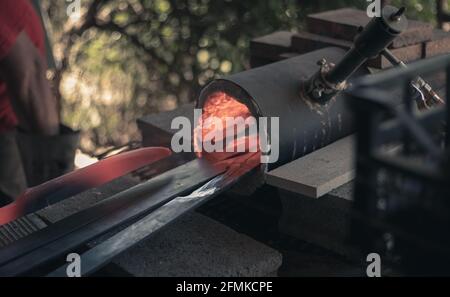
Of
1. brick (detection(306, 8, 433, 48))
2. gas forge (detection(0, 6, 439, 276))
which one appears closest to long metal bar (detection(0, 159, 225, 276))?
gas forge (detection(0, 6, 439, 276))

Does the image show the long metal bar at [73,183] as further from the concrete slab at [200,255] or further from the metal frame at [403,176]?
the metal frame at [403,176]

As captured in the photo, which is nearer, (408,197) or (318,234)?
(408,197)

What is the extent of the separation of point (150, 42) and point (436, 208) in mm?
5240

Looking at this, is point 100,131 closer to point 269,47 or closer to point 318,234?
point 269,47

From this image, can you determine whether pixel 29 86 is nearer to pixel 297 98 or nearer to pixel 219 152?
pixel 219 152

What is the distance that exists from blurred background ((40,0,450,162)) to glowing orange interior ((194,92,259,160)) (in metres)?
2.49

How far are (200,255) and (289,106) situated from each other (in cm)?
83

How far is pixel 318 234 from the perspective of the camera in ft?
10.6

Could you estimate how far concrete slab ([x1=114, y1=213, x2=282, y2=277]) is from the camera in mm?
2811

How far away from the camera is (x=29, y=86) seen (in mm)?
3490

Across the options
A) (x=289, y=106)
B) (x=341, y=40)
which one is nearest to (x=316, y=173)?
(x=289, y=106)

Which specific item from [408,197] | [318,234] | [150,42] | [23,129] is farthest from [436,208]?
[150,42]

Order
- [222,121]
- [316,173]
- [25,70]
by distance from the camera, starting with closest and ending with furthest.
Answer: [316,173], [25,70], [222,121]

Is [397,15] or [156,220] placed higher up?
[397,15]
